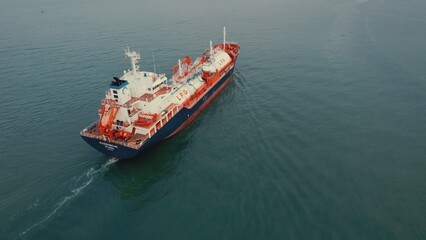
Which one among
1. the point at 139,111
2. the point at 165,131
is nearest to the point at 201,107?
the point at 165,131

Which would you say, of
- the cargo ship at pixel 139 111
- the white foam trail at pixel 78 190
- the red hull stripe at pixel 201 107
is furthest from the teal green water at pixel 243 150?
the cargo ship at pixel 139 111

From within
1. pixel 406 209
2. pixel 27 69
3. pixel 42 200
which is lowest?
pixel 406 209

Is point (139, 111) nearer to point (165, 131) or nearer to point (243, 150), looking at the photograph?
point (165, 131)

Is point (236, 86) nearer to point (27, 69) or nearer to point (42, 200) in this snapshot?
point (42, 200)

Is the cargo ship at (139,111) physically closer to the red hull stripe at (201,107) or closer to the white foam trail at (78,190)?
the red hull stripe at (201,107)

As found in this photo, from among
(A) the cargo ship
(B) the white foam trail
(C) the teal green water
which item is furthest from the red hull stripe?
(B) the white foam trail

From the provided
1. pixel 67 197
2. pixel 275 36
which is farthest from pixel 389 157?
pixel 275 36
